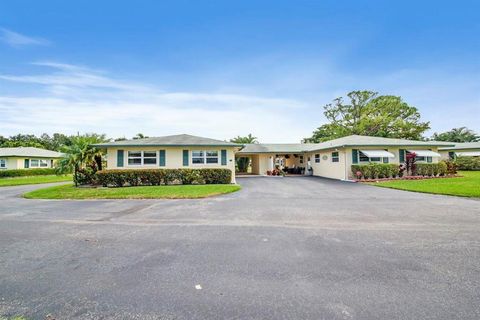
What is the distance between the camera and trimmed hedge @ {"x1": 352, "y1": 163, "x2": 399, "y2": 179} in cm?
1681

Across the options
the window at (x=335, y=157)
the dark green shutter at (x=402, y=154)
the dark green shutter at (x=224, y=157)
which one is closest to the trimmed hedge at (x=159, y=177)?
the dark green shutter at (x=224, y=157)

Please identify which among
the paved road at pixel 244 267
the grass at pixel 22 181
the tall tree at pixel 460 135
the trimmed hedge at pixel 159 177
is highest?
the tall tree at pixel 460 135

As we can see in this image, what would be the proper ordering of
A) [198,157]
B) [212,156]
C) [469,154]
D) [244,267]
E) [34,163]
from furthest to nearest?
[34,163] < [469,154] < [212,156] < [198,157] < [244,267]

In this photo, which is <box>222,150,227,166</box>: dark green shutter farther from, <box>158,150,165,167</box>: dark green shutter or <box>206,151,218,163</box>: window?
<box>158,150,165,167</box>: dark green shutter

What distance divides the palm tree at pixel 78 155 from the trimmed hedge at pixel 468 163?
128 feet

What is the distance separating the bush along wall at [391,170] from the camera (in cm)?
1684

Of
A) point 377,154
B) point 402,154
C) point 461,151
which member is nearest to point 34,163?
point 377,154

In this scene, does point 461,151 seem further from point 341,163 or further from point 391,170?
point 341,163

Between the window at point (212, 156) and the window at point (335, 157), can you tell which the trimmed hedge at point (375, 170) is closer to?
the window at point (335, 157)

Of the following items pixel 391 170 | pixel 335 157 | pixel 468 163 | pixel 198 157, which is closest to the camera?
pixel 198 157

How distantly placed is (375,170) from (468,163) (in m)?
19.1

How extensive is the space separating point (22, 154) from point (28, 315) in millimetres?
34871

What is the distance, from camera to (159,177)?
14820 mm

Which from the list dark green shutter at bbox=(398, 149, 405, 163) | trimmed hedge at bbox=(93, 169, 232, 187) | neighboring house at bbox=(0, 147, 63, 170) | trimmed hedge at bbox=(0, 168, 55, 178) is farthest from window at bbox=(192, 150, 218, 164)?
trimmed hedge at bbox=(0, 168, 55, 178)
